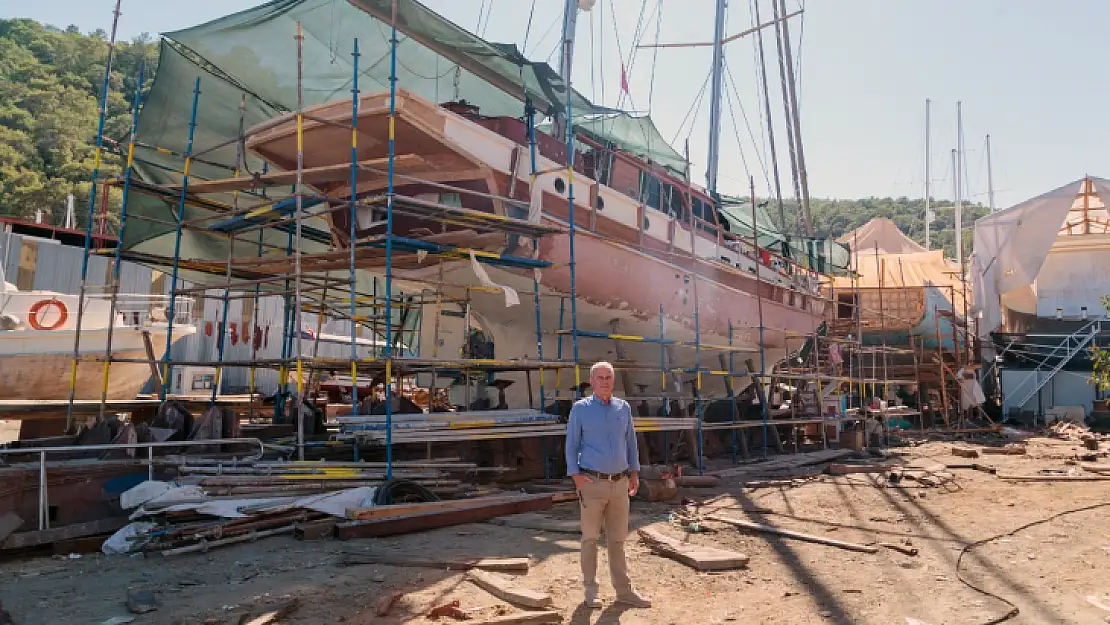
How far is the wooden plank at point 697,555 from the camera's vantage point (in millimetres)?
5523

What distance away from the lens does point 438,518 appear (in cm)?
692

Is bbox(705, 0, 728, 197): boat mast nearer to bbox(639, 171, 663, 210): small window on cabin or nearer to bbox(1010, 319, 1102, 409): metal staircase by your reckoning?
bbox(639, 171, 663, 210): small window on cabin

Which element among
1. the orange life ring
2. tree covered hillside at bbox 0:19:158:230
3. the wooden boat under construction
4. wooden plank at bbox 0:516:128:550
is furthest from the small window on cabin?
tree covered hillside at bbox 0:19:158:230

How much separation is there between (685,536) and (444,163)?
5805 mm

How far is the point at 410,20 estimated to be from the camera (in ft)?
36.2

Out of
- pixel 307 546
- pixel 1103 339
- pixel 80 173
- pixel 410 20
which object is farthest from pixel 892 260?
pixel 80 173

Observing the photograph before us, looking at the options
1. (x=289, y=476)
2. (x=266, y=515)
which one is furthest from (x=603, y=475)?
(x=289, y=476)

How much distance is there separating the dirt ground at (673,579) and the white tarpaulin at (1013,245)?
1915 centimetres

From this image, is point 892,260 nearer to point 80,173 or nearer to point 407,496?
point 407,496

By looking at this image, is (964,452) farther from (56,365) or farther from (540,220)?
(56,365)

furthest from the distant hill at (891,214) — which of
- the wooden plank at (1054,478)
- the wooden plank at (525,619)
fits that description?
the wooden plank at (525,619)

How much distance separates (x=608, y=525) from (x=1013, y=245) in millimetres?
25079

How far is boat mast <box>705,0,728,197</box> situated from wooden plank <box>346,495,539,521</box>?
15484 millimetres

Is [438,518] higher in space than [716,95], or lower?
lower
